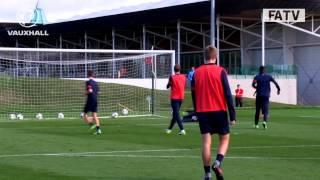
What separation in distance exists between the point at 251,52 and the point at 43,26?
22349 millimetres

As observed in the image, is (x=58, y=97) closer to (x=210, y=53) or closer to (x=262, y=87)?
(x=262, y=87)

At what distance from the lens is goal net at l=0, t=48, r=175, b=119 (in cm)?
3720

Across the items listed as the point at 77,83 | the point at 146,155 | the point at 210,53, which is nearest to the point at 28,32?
the point at 77,83

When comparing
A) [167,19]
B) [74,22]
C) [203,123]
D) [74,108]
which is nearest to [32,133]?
[203,123]

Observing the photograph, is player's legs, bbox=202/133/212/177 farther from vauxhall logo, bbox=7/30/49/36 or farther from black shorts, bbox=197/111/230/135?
vauxhall logo, bbox=7/30/49/36

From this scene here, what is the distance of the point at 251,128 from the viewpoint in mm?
24188

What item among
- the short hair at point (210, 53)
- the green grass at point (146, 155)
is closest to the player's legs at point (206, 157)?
the green grass at point (146, 155)

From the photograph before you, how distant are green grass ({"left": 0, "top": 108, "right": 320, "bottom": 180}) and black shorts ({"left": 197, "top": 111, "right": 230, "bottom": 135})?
941 millimetres

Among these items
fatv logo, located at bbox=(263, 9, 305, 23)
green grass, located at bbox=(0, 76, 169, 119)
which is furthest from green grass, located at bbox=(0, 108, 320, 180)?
fatv logo, located at bbox=(263, 9, 305, 23)

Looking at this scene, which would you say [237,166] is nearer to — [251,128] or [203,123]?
[203,123]

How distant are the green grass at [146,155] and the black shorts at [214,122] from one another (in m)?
0.94

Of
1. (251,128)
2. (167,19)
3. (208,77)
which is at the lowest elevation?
(251,128)

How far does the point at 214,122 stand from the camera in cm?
1125

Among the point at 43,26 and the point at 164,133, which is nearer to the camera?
the point at 164,133
